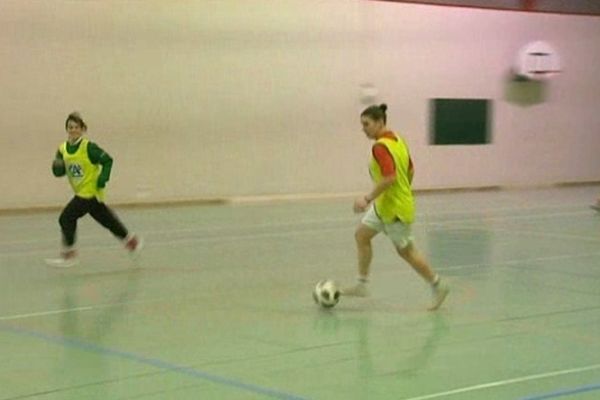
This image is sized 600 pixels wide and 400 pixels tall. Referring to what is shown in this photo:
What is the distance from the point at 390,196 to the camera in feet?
29.9

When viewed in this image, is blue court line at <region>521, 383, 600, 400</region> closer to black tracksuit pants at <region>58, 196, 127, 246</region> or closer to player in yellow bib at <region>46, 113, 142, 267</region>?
player in yellow bib at <region>46, 113, 142, 267</region>

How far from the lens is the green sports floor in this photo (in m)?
6.66

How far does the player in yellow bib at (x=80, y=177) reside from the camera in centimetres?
1187

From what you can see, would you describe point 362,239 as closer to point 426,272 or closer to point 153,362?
point 426,272

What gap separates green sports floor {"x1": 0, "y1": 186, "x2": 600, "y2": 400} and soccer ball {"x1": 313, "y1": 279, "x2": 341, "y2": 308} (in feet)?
0.31

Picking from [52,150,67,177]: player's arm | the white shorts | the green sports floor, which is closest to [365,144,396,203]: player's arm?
the white shorts

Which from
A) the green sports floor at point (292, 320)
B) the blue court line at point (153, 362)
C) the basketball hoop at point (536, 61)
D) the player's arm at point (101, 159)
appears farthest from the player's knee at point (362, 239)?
the basketball hoop at point (536, 61)

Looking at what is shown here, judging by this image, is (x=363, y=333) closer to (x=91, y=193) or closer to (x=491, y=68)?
(x=91, y=193)

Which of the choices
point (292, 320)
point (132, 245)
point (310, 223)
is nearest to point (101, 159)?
point (132, 245)

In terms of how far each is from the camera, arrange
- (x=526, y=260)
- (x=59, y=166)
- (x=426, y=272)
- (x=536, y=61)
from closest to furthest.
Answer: (x=426, y=272) < (x=59, y=166) < (x=526, y=260) < (x=536, y=61)

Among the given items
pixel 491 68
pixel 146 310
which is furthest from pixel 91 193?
pixel 491 68

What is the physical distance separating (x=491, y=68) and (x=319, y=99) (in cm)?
542

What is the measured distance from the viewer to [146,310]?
9.38 meters

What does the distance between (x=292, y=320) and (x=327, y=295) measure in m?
0.54
